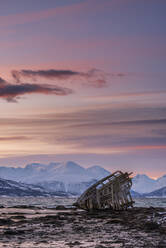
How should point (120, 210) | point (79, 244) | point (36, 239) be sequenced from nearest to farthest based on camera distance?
point (79, 244)
point (36, 239)
point (120, 210)

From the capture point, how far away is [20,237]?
23312mm

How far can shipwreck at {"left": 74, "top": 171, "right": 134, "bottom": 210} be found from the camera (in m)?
52.7

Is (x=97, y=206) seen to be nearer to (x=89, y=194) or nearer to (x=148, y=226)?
(x=89, y=194)

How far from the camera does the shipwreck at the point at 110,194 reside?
5269 centimetres

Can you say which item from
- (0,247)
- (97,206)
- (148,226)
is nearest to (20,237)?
(0,247)

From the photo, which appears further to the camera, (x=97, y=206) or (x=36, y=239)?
(x=97, y=206)

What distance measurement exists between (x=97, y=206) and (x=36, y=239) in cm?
3164

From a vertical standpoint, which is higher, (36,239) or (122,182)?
(122,182)

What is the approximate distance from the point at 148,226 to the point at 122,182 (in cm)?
2577

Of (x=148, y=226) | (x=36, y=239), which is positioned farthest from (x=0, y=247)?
(x=148, y=226)

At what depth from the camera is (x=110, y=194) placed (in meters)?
53.5

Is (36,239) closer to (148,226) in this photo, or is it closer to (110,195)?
(148,226)

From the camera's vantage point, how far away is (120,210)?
5303 cm

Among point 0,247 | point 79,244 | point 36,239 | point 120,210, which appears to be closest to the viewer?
point 0,247
